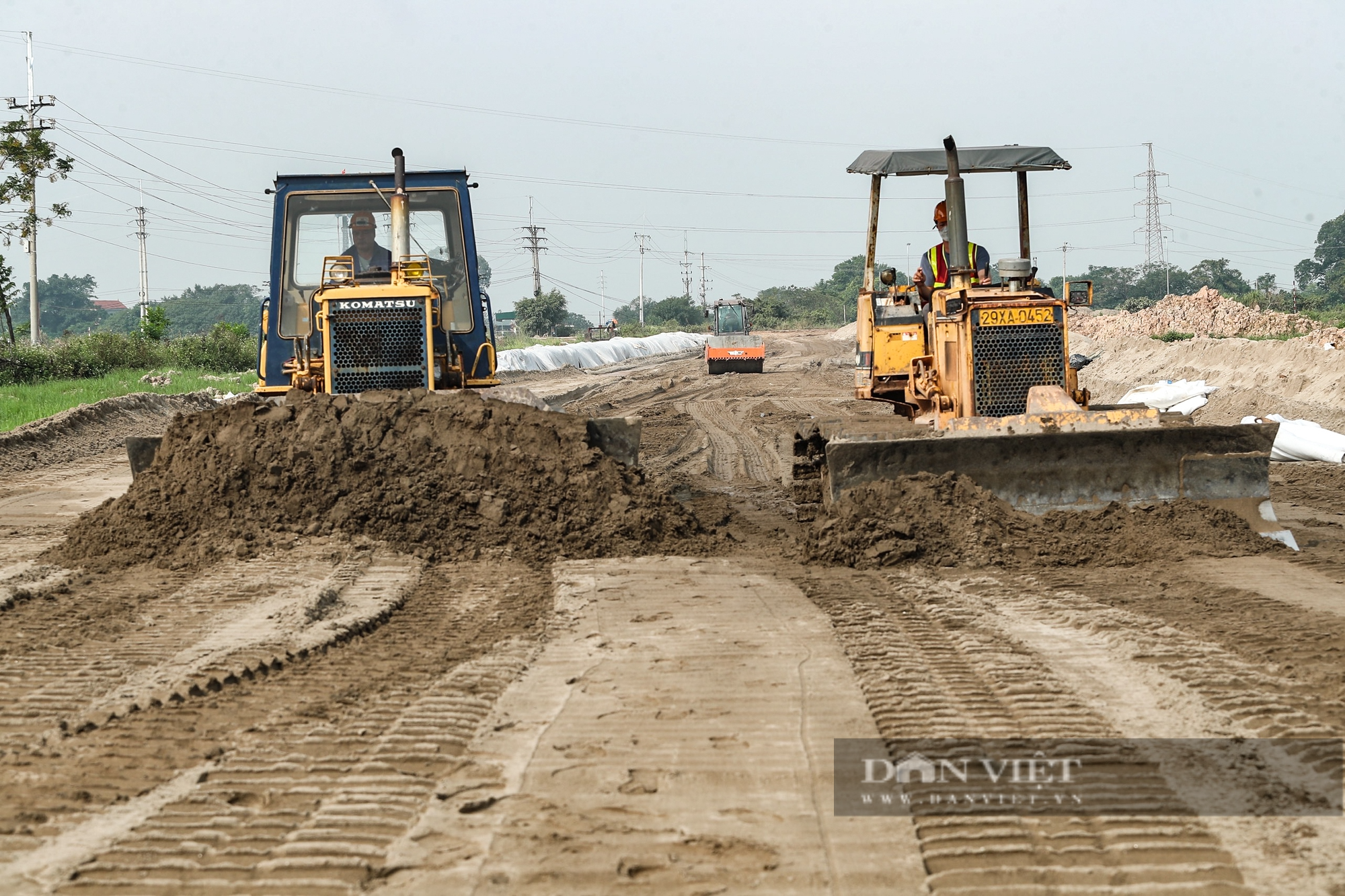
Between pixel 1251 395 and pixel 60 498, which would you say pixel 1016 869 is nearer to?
pixel 60 498

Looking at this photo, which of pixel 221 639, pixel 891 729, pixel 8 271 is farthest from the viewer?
pixel 8 271

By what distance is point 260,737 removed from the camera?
413cm

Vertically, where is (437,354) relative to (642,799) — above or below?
above

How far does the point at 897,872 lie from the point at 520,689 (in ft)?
6.89

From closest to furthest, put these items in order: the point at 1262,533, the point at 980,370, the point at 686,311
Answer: the point at 1262,533 < the point at 980,370 < the point at 686,311

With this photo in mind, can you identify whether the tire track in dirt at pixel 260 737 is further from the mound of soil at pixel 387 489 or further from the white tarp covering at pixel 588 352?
the white tarp covering at pixel 588 352

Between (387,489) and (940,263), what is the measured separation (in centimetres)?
528

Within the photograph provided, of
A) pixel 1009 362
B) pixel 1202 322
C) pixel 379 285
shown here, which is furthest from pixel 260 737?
pixel 1202 322

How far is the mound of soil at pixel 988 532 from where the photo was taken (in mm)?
7520

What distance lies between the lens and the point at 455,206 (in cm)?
1015

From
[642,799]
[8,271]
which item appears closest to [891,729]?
[642,799]

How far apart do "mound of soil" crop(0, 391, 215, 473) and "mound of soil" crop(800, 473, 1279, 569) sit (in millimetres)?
11816

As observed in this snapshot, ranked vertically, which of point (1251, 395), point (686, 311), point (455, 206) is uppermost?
point (686, 311)

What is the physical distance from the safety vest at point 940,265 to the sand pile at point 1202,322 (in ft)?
81.0
